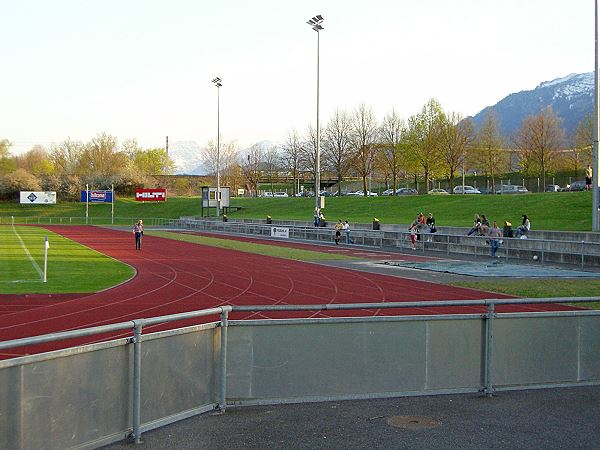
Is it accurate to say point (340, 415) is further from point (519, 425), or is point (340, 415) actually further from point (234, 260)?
point (234, 260)

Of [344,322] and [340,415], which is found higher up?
[344,322]

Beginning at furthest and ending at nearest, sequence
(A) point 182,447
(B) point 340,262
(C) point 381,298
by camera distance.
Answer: (B) point 340,262
(C) point 381,298
(A) point 182,447

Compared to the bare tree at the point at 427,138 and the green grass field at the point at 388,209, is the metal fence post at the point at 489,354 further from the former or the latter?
the bare tree at the point at 427,138

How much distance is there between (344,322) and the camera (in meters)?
7.54

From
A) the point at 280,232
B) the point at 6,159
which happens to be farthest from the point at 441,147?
the point at 6,159

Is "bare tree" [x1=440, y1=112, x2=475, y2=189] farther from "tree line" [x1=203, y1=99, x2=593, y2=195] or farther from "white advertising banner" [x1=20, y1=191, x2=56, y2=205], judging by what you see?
"white advertising banner" [x1=20, y1=191, x2=56, y2=205]

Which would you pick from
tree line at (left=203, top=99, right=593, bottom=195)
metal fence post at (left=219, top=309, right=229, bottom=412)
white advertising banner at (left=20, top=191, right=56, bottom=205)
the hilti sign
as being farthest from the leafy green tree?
metal fence post at (left=219, top=309, right=229, bottom=412)

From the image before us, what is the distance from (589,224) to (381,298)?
24.7 meters

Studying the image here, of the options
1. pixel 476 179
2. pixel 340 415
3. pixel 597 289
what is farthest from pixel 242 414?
pixel 476 179

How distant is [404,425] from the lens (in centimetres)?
701

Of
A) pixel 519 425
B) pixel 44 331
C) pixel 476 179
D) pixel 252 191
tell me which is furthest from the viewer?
pixel 252 191

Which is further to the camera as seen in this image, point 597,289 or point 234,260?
point 234,260

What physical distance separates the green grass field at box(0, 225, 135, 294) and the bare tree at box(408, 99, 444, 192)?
141ft

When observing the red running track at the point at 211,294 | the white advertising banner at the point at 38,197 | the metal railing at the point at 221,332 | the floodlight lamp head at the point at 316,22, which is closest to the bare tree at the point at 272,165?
the white advertising banner at the point at 38,197
